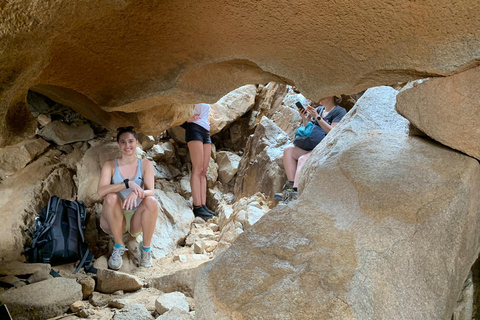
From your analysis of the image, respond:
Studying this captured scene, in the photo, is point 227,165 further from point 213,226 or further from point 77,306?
point 77,306

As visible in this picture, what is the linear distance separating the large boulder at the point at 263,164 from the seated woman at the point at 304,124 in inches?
15.6

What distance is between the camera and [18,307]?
2.18 meters

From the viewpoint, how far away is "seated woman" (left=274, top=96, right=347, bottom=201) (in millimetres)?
3777

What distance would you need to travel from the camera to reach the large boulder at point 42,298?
2189 millimetres

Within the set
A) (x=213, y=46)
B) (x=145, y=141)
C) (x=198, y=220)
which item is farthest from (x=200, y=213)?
(x=213, y=46)

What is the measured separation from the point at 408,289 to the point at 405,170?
0.66 m

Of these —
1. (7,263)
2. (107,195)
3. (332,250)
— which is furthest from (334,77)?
(7,263)

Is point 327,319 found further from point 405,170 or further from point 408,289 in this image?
point 405,170

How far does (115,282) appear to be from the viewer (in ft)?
8.96

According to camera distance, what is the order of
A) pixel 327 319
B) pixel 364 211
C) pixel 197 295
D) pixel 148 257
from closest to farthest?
pixel 327 319
pixel 197 295
pixel 364 211
pixel 148 257

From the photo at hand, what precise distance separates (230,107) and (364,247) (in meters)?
5.03

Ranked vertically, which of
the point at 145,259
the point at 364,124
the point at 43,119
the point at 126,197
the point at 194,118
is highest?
the point at 364,124

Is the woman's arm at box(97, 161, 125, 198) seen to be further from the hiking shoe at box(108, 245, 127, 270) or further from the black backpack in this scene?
the hiking shoe at box(108, 245, 127, 270)

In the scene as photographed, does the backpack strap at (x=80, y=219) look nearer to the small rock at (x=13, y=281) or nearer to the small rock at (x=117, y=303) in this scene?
the small rock at (x=13, y=281)
